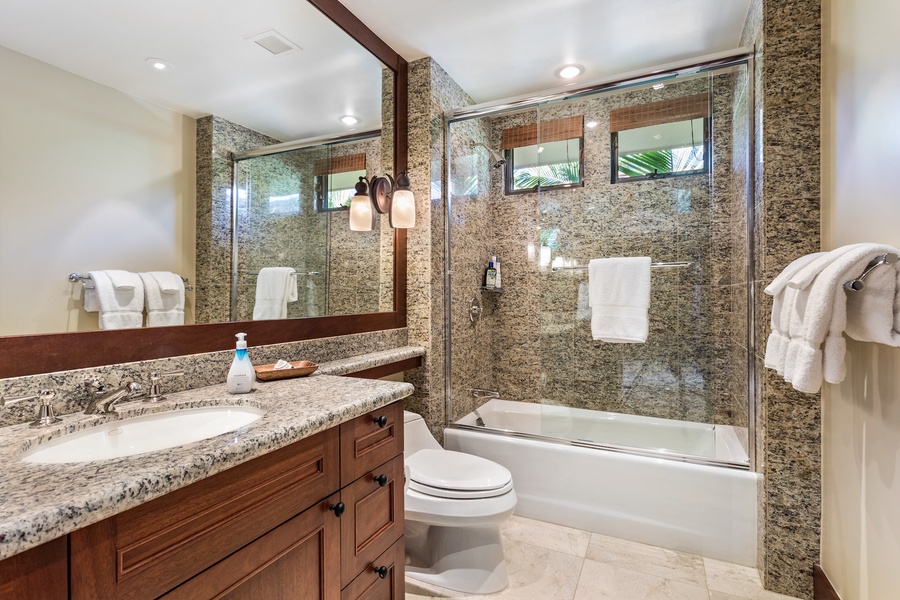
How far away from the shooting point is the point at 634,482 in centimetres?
204

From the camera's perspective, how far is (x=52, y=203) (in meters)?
1.06

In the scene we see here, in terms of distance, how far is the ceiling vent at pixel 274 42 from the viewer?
1.66 metres

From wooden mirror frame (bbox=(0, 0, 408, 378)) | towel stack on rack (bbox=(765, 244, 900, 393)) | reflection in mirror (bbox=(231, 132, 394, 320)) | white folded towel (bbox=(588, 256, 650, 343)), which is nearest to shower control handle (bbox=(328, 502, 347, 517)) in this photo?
wooden mirror frame (bbox=(0, 0, 408, 378))

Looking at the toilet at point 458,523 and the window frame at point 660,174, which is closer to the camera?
the toilet at point 458,523

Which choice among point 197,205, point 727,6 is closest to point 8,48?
point 197,205

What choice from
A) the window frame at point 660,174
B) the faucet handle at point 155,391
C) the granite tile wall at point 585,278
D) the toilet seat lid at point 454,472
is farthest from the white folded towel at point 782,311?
the faucet handle at point 155,391

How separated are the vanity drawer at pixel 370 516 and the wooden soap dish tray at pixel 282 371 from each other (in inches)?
18.2

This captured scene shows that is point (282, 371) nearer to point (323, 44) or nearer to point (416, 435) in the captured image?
point (416, 435)

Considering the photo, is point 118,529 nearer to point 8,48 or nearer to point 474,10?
point 8,48

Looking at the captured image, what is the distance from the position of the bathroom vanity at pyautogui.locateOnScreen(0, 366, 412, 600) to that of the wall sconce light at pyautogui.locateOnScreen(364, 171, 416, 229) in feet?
3.65

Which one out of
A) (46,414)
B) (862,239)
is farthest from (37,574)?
(862,239)

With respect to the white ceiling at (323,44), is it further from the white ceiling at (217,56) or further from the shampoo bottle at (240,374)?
the shampoo bottle at (240,374)

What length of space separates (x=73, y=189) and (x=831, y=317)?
2.03 meters

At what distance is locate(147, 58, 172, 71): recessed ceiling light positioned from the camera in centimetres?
128
